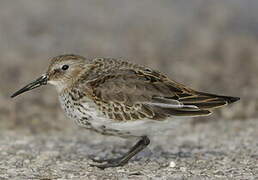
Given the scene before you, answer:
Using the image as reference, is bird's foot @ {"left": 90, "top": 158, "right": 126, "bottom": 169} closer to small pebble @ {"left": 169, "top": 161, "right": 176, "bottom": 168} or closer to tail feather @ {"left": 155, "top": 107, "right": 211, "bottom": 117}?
small pebble @ {"left": 169, "top": 161, "right": 176, "bottom": 168}

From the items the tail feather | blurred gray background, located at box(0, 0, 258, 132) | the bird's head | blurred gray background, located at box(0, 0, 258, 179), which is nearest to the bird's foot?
blurred gray background, located at box(0, 0, 258, 179)

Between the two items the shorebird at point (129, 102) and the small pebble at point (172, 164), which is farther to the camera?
the small pebble at point (172, 164)

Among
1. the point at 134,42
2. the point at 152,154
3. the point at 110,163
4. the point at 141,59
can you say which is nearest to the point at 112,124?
the point at 110,163

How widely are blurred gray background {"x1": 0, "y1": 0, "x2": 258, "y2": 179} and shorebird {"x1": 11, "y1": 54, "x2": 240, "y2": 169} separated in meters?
0.55

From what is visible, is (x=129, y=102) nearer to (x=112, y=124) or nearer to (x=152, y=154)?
(x=112, y=124)

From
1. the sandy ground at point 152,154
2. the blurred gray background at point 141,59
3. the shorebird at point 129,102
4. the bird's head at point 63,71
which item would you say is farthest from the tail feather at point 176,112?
the bird's head at point 63,71

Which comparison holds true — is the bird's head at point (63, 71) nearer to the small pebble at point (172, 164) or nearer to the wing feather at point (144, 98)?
the wing feather at point (144, 98)

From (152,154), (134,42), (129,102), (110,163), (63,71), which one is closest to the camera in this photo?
(129,102)

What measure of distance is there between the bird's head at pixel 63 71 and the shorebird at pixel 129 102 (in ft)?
0.70

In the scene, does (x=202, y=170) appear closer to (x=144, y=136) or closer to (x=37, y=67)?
(x=144, y=136)

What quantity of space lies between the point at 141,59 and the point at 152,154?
5.95 m

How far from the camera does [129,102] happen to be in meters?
8.52

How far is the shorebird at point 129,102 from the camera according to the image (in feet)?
27.6

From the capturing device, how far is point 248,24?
A: 18109mm
